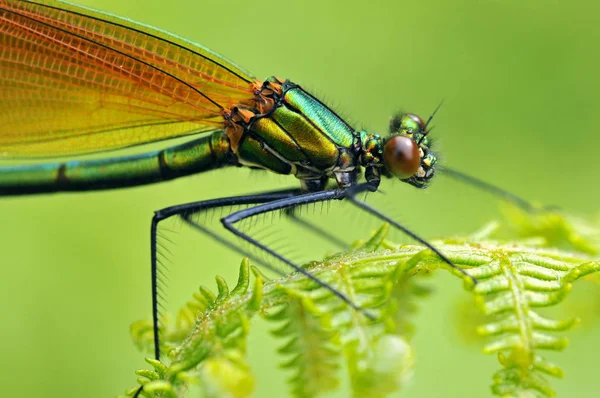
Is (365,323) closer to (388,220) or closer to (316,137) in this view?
(388,220)

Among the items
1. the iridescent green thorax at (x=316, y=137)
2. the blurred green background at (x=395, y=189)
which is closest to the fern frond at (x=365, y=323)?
the iridescent green thorax at (x=316, y=137)

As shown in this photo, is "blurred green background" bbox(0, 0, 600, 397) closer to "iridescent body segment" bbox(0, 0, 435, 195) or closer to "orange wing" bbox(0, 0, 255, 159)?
A: "iridescent body segment" bbox(0, 0, 435, 195)

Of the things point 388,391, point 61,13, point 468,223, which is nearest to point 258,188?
point 468,223

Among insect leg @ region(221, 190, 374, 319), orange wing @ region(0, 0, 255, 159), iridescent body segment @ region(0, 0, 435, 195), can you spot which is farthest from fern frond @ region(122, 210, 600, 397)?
orange wing @ region(0, 0, 255, 159)

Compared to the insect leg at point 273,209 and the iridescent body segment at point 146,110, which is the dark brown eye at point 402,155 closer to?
the iridescent body segment at point 146,110

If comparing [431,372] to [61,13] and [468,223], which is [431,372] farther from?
[61,13]

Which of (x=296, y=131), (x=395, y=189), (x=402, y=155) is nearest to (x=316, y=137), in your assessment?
(x=296, y=131)
